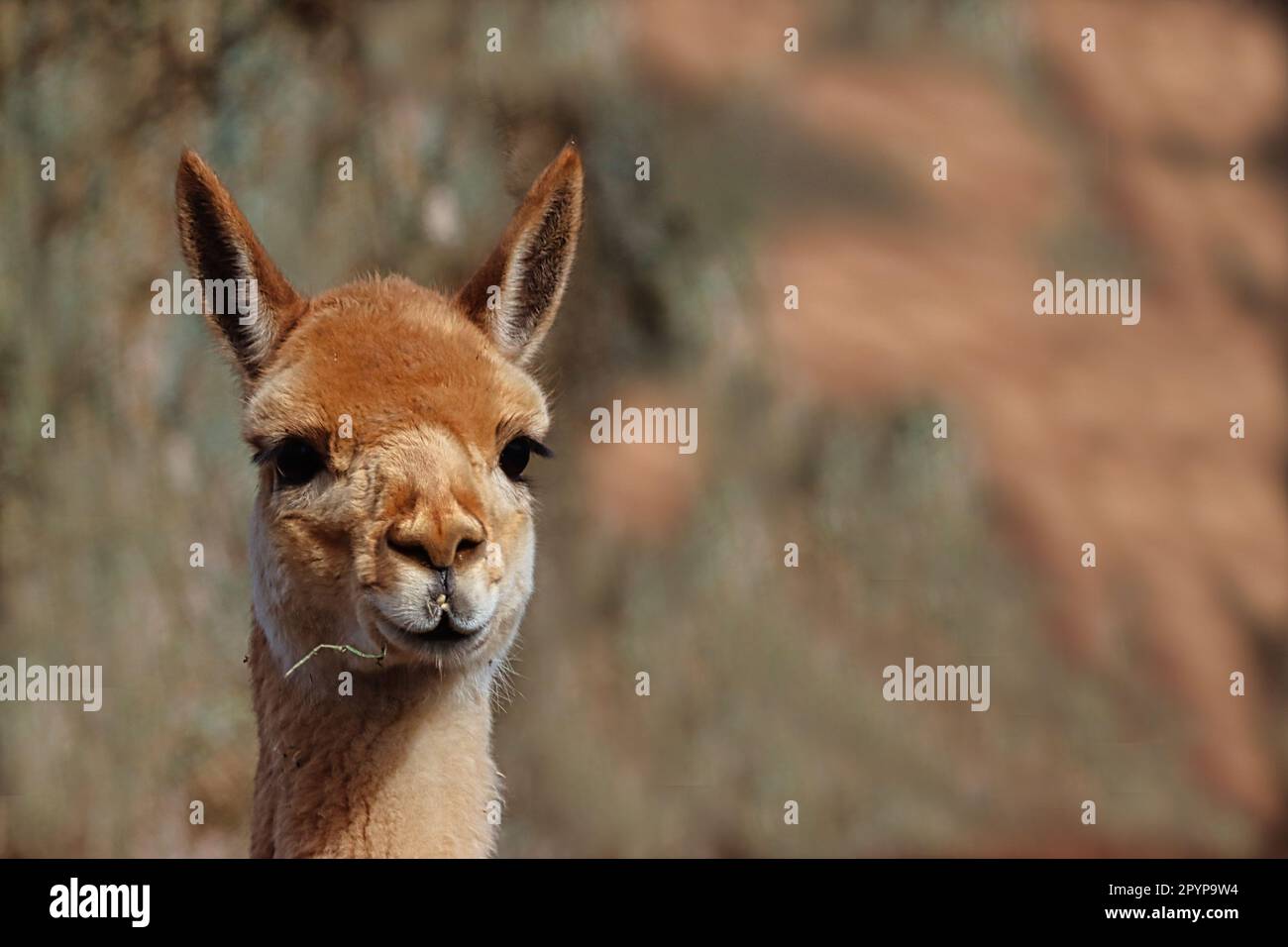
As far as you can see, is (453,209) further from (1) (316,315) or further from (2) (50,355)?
(1) (316,315)

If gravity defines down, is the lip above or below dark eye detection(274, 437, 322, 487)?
below

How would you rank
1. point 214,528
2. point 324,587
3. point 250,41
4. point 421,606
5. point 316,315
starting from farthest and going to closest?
point 250,41 → point 214,528 → point 316,315 → point 324,587 → point 421,606

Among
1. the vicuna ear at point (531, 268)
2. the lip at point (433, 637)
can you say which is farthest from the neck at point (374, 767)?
the vicuna ear at point (531, 268)

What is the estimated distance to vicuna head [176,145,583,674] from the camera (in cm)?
314

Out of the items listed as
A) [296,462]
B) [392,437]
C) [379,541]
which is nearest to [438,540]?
[379,541]

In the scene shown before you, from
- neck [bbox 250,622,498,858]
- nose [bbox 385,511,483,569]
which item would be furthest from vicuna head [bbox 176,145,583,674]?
neck [bbox 250,622,498,858]

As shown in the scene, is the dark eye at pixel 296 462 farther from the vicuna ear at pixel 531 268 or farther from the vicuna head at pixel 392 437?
the vicuna ear at pixel 531 268

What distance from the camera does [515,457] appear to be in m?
3.55

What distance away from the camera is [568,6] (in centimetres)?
1068

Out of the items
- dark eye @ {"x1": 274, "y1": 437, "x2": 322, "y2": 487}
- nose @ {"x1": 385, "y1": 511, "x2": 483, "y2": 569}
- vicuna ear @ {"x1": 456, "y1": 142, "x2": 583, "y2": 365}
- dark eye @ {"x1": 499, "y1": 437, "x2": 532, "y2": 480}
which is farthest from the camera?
vicuna ear @ {"x1": 456, "y1": 142, "x2": 583, "y2": 365}

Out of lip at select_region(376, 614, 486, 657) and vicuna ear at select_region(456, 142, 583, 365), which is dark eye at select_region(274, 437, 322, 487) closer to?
lip at select_region(376, 614, 486, 657)

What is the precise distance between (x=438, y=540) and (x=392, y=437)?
332 millimetres
